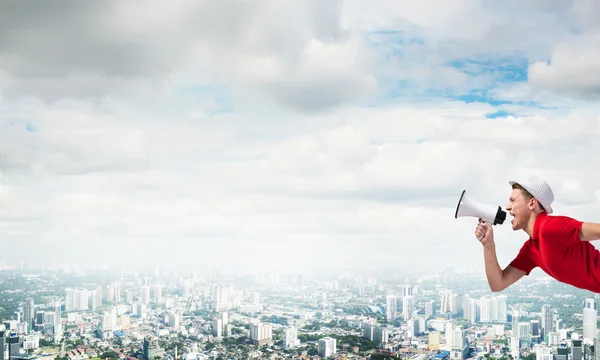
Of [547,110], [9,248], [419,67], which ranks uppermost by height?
[419,67]

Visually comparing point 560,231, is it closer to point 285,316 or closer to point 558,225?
point 558,225

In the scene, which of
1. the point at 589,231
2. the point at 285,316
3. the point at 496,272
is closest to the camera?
the point at 589,231

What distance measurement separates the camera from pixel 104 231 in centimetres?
788

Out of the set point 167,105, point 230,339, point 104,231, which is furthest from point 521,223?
point 104,231

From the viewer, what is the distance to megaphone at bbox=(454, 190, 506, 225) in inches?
55.5

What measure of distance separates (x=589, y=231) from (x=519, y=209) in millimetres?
177

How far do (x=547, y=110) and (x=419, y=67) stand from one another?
3.99ft

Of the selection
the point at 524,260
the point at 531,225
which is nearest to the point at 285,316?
the point at 524,260

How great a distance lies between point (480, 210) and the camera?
142cm

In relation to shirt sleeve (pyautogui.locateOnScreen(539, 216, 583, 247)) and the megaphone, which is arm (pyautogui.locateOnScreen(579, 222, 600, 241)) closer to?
shirt sleeve (pyautogui.locateOnScreen(539, 216, 583, 247))

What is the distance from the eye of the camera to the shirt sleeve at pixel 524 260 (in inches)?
58.0

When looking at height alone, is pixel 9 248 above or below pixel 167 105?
below

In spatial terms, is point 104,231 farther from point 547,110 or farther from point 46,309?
point 547,110

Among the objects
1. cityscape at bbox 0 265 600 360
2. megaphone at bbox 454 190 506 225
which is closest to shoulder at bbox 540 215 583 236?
megaphone at bbox 454 190 506 225
